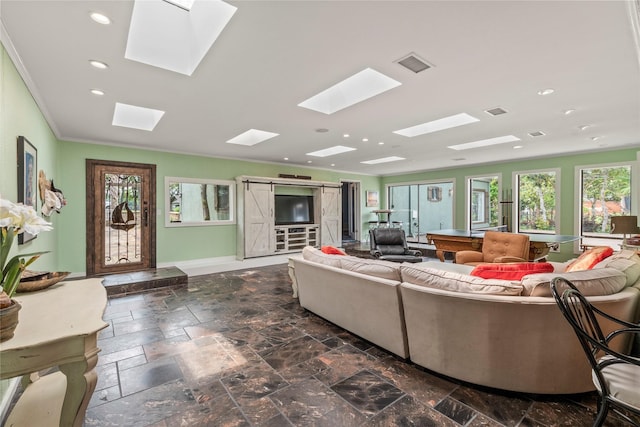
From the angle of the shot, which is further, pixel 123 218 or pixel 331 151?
pixel 331 151

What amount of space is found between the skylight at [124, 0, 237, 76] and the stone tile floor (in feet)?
8.72

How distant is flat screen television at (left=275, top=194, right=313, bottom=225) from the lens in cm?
805

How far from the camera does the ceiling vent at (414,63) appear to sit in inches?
95.0

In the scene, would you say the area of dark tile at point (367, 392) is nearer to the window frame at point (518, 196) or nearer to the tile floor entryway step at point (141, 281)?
the tile floor entryway step at point (141, 281)

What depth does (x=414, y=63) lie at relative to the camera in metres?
2.52

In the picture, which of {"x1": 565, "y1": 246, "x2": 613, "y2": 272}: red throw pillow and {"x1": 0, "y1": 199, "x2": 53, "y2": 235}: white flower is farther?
{"x1": 565, "y1": 246, "x2": 613, "y2": 272}: red throw pillow

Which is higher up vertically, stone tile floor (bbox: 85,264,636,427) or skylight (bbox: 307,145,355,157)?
skylight (bbox: 307,145,355,157)

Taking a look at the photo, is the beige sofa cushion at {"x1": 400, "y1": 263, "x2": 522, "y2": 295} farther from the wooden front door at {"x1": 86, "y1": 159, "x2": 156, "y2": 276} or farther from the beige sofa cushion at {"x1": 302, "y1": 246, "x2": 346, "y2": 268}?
the wooden front door at {"x1": 86, "y1": 159, "x2": 156, "y2": 276}

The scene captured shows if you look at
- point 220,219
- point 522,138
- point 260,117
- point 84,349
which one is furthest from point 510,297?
point 220,219

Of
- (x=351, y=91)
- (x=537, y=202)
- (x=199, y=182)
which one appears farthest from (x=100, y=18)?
(x=537, y=202)

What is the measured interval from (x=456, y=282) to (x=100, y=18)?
124 inches

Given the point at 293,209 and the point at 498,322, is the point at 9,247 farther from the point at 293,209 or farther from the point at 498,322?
the point at 293,209

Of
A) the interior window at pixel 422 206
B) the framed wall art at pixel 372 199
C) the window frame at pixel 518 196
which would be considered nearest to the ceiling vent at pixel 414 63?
the window frame at pixel 518 196

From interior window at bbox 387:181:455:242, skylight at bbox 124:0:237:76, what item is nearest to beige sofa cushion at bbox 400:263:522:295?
skylight at bbox 124:0:237:76
